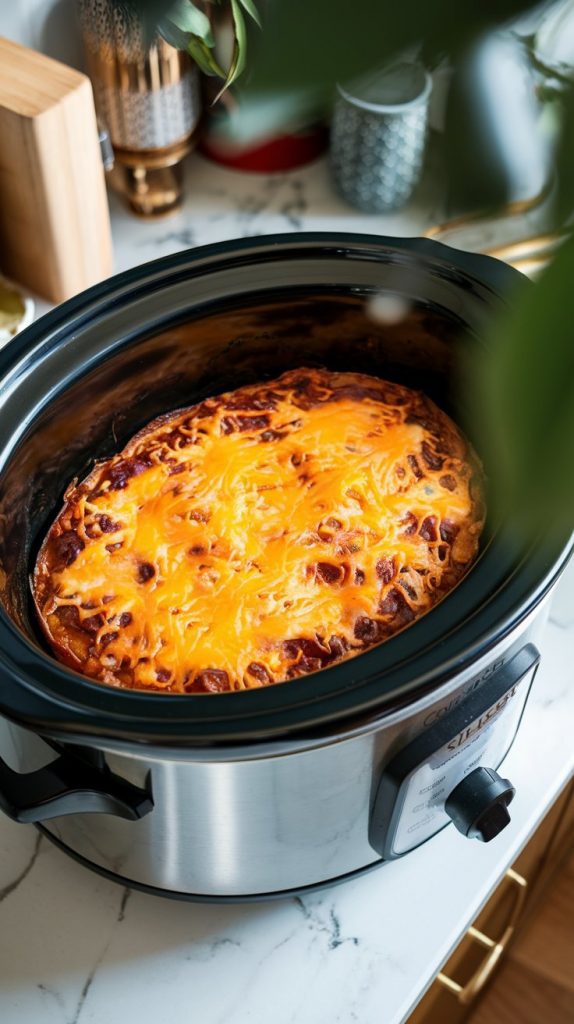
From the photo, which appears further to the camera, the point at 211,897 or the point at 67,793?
the point at 211,897

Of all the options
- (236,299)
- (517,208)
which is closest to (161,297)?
(236,299)

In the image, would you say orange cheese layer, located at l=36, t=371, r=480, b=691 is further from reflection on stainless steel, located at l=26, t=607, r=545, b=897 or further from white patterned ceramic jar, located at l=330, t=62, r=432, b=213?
white patterned ceramic jar, located at l=330, t=62, r=432, b=213

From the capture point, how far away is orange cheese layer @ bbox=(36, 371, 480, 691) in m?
0.74

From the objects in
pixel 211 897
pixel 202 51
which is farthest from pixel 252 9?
pixel 211 897

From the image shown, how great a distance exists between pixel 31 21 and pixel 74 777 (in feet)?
2.83

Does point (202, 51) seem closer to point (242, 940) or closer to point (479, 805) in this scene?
point (479, 805)

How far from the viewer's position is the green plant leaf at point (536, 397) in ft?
0.45

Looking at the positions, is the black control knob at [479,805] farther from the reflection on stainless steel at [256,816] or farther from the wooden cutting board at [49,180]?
the wooden cutting board at [49,180]

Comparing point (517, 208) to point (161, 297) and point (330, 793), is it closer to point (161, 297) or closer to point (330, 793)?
point (330, 793)

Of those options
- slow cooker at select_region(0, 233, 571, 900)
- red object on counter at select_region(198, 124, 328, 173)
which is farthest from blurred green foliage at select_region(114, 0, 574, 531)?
red object on counter at select_region(198, 124, 328, 173)

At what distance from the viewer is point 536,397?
0.14 metres

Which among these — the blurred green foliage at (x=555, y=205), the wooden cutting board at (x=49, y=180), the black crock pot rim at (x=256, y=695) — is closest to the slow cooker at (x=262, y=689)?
the black crock pot rim at (x=256, y=695)

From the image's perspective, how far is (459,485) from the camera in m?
0.84

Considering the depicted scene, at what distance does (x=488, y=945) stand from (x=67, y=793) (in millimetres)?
664
